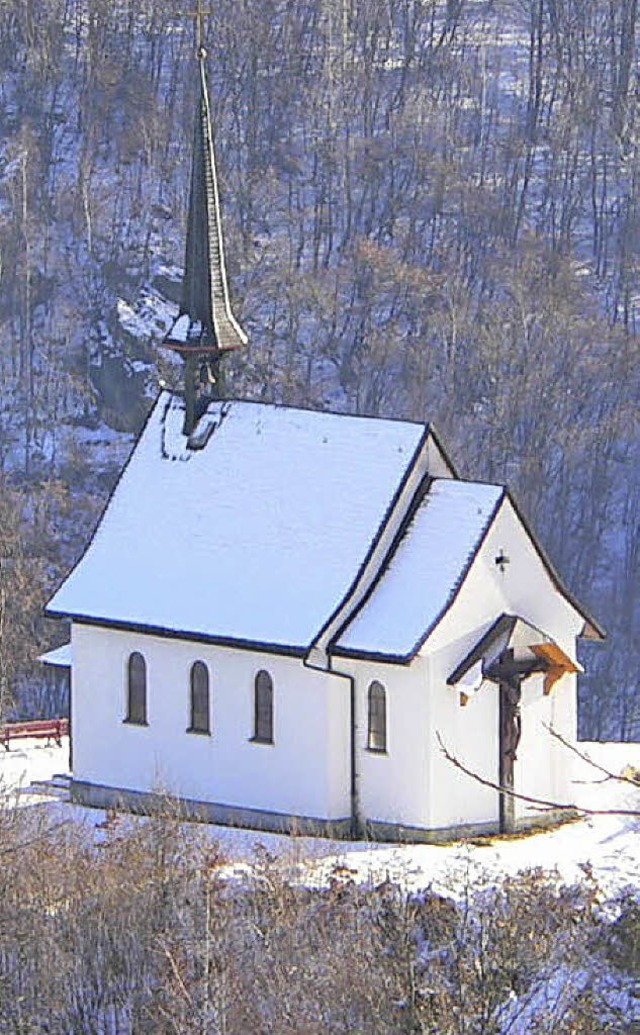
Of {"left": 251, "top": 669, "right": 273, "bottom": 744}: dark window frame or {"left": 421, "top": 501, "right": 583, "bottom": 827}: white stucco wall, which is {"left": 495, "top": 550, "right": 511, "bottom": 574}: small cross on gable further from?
{"left": 251, "top": 669, "right": 273, "bottom": 744}: dark window frame

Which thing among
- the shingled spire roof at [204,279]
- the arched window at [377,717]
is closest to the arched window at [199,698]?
the arched window at [377,717]

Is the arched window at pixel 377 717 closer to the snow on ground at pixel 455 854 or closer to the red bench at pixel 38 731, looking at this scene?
the snow on ground at pixel 455 854

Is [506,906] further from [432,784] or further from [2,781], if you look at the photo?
[2,781]

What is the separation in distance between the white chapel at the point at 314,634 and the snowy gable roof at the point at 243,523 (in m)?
0.03

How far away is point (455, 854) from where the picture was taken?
137 feet

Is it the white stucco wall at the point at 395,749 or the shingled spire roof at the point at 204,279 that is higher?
the shingled spire roof at the point at 204,279

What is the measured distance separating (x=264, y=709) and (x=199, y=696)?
38.3 inches

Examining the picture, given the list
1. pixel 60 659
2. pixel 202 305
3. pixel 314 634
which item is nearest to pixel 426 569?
pixel 314 634

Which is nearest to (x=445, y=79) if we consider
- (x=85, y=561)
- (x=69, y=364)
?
(x=69, y=364)

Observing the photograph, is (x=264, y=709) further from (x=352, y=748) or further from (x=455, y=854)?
(x=455, y=854)

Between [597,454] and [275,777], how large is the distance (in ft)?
104

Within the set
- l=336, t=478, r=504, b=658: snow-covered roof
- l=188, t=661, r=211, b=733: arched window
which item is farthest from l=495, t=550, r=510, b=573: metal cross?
l=188, t=661, r=211, b=733: arched window

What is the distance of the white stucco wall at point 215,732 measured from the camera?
43.1m

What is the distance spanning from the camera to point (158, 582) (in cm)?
4494
